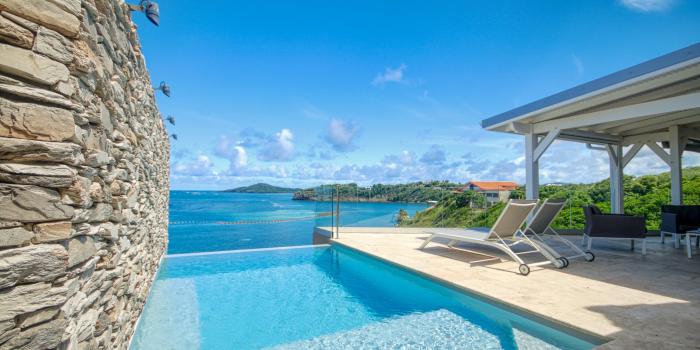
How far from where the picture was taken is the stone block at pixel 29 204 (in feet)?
4.10

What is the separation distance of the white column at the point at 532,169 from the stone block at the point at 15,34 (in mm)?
8968

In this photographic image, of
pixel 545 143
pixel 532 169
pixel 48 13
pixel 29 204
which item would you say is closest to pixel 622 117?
pixel 545 143

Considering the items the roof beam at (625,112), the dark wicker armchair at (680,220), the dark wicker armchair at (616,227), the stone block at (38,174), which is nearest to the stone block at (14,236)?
the stone block at (38,174)

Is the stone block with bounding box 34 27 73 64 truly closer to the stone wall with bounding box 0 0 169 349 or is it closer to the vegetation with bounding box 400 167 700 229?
the stone wall with bounding box 0 0 169 349

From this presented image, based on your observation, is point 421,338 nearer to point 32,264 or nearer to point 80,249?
point 80,249

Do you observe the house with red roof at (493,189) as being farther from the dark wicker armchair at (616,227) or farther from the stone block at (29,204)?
the stone block at (29,204)

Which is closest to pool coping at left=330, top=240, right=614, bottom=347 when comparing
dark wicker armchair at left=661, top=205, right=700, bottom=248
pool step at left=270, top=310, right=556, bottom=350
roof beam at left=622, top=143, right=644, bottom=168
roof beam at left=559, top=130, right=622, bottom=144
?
pool step at left=270, top=310, right=556, bottom=350

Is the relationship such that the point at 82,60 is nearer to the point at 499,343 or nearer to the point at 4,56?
the point at 4,56

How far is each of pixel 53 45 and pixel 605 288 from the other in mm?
5737

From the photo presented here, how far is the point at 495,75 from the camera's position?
49.8 feet

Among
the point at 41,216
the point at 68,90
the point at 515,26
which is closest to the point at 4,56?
the point at 68,90

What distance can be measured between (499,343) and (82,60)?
3.91m

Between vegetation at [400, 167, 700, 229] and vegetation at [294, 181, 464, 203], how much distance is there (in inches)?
14.8

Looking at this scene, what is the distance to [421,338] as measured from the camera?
354cm
